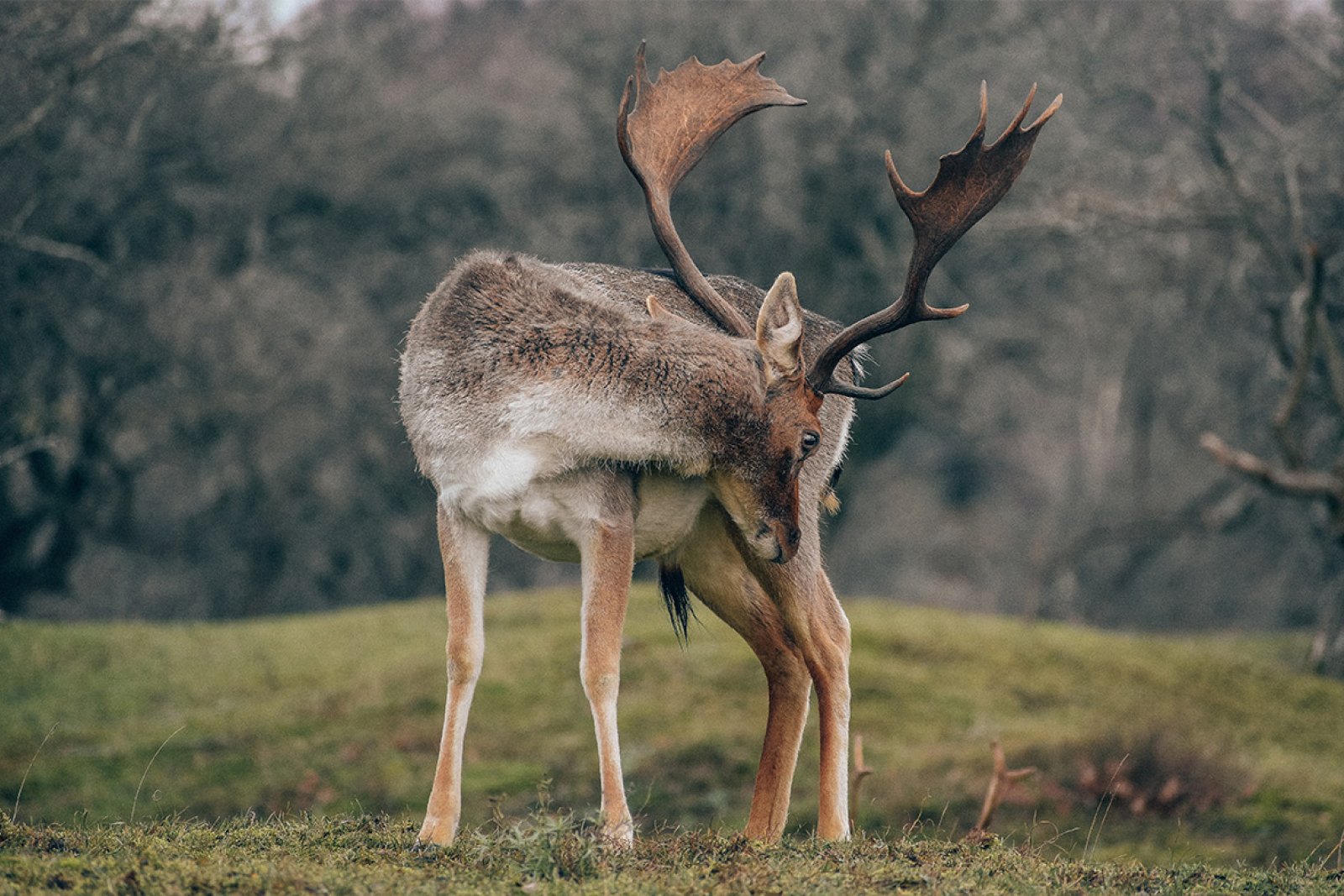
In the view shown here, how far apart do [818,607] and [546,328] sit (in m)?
2.24

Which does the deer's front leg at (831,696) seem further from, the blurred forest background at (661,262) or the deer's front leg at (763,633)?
the blurred forest background at (661,262)

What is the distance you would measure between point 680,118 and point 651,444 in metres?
2.74

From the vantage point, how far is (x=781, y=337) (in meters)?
7.37

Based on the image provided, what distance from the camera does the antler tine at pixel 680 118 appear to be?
8477mm

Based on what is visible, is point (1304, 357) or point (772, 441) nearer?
point (772, 441)

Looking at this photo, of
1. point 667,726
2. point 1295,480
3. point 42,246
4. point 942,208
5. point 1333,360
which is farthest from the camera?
point 1333,360

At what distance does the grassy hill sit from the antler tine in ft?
17.4

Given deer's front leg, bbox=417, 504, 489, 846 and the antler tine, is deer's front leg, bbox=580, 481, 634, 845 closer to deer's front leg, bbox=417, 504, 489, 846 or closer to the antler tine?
deer's front leg, bbox=417, 504, 489, 846

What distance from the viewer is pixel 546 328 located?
7250 millimetres

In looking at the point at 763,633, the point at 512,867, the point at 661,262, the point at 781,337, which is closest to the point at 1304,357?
the point at 763,633

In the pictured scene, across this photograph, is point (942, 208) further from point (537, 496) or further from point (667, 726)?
point (667, 726)

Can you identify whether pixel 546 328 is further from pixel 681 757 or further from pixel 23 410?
pixel 23 410

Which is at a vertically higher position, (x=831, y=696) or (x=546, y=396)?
(x=546, y=396)

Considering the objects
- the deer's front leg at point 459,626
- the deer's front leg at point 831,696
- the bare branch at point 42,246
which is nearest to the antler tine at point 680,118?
the deer's front leg at point 831,696
